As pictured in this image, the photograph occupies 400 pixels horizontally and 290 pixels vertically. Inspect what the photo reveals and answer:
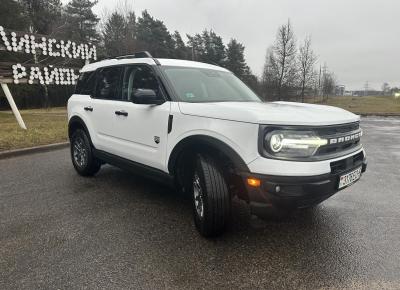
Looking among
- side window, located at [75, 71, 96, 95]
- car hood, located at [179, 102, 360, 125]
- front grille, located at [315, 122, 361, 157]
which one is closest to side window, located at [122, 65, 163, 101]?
car hood, located at [179, 102, 360, 125]

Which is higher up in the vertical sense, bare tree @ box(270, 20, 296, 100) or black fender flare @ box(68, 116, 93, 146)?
bare tree @ box(270, 20, 296, 100)

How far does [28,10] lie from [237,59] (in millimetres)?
31654

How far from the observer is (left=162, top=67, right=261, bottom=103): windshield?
381 cm

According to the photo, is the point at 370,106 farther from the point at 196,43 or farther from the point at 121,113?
the point at 121,113

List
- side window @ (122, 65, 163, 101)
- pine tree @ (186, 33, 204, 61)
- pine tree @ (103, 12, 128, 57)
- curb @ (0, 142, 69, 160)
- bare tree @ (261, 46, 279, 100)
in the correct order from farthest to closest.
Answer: pine tree @ (186, 33, 204, 61)
pine tree @ (103, 12, 128, 57)
bare tree @ (261, 46, 279, 100)
curb @ (0, 142, 69, 160)
side window @ (122, 65, 163, 101)

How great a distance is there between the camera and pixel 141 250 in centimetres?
312

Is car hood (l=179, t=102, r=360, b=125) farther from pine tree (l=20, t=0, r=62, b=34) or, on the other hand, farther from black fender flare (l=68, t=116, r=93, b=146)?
pine tree (l=20, t=0, r=62, b=34)

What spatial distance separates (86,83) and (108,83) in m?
0.75

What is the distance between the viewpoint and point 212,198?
10.0 feet

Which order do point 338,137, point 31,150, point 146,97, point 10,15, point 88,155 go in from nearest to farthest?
→ point 338,137
point 146,97
point 88,155
point 31,150
point 10,15

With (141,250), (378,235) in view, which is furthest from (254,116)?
(378,235)

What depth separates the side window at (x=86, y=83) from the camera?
204 inches

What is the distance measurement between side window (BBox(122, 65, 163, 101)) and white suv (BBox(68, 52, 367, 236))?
1 centimetres

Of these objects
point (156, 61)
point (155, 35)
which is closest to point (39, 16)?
point (155, 35)
